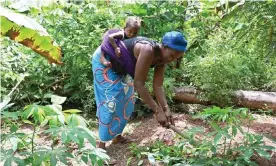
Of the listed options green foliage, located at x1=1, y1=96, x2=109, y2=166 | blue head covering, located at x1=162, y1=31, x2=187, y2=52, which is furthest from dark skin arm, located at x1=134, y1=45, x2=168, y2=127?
green foliage, located at x1=1, y1=96, x2=109, y2=166

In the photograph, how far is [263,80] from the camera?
16.1 feet

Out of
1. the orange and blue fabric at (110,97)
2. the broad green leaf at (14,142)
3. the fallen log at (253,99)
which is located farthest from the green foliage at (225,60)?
the broad green leaf at (14,142)

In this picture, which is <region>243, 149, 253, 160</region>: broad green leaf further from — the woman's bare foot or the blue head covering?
the woman's bare foot

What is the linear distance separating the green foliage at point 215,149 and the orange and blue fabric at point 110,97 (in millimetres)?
304

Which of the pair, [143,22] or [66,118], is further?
[143,22]

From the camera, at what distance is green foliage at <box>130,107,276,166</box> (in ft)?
8.01

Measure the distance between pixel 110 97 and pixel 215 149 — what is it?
1180mm

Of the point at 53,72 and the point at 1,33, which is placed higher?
the point at 1,33

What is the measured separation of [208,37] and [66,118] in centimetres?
342

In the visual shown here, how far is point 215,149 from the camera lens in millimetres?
2498

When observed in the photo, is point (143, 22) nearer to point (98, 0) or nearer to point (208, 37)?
point (208, 37)

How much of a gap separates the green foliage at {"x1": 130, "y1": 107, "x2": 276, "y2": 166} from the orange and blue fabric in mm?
304

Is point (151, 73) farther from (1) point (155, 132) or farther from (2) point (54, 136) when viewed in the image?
(2) point (54, 136)

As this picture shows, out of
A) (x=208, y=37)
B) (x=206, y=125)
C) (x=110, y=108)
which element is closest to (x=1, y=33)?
(x=110, y=108)
